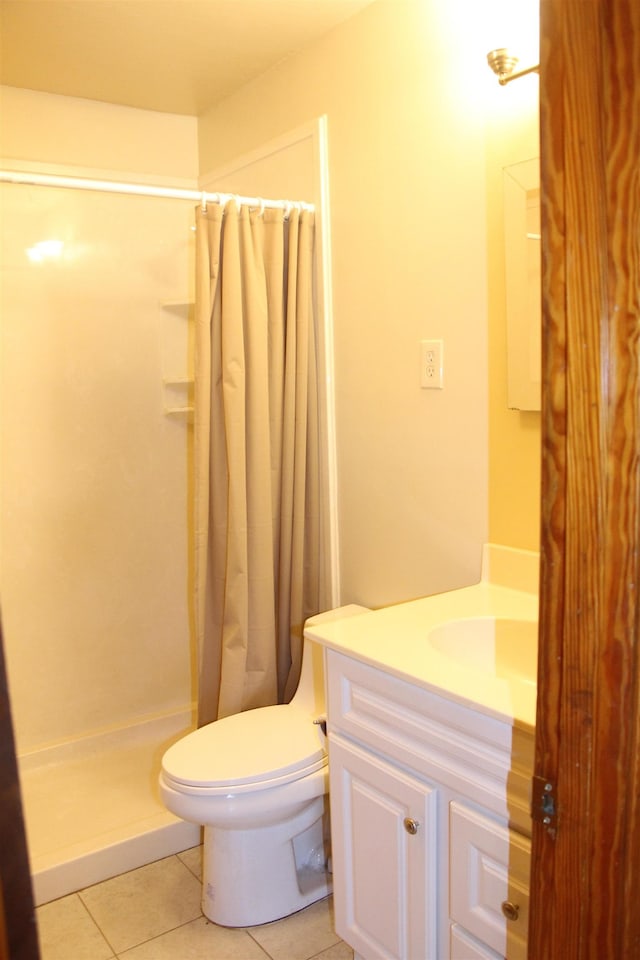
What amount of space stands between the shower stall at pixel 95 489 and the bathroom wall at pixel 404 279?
31.9 inches

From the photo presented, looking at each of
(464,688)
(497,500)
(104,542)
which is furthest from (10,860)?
(104,542)

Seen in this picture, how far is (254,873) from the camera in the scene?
6.40ft

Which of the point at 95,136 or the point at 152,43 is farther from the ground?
the point at 152,43

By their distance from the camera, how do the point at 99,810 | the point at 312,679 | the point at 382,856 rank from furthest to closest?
the point at 99,810, the point at 312,679, the point at 382,856

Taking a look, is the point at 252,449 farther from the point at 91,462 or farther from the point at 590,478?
the point at 590,478

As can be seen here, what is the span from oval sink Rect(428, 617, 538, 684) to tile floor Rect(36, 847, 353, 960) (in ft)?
2.71

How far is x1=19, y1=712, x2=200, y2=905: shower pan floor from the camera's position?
6.94 ft

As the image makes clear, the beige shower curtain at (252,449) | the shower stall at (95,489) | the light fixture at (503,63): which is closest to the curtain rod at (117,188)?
the beige shower curtain at (252,449)

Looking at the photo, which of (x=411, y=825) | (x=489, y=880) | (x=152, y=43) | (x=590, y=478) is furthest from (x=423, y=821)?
(x=152, y=43)

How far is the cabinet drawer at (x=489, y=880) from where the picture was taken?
1.23 metres

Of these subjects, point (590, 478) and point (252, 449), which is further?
point (252, 449)

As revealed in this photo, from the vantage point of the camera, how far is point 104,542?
2.85 m

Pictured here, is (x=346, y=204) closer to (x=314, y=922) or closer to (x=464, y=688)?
(x=464, y=688)

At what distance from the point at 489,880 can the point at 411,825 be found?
0.61 feet
